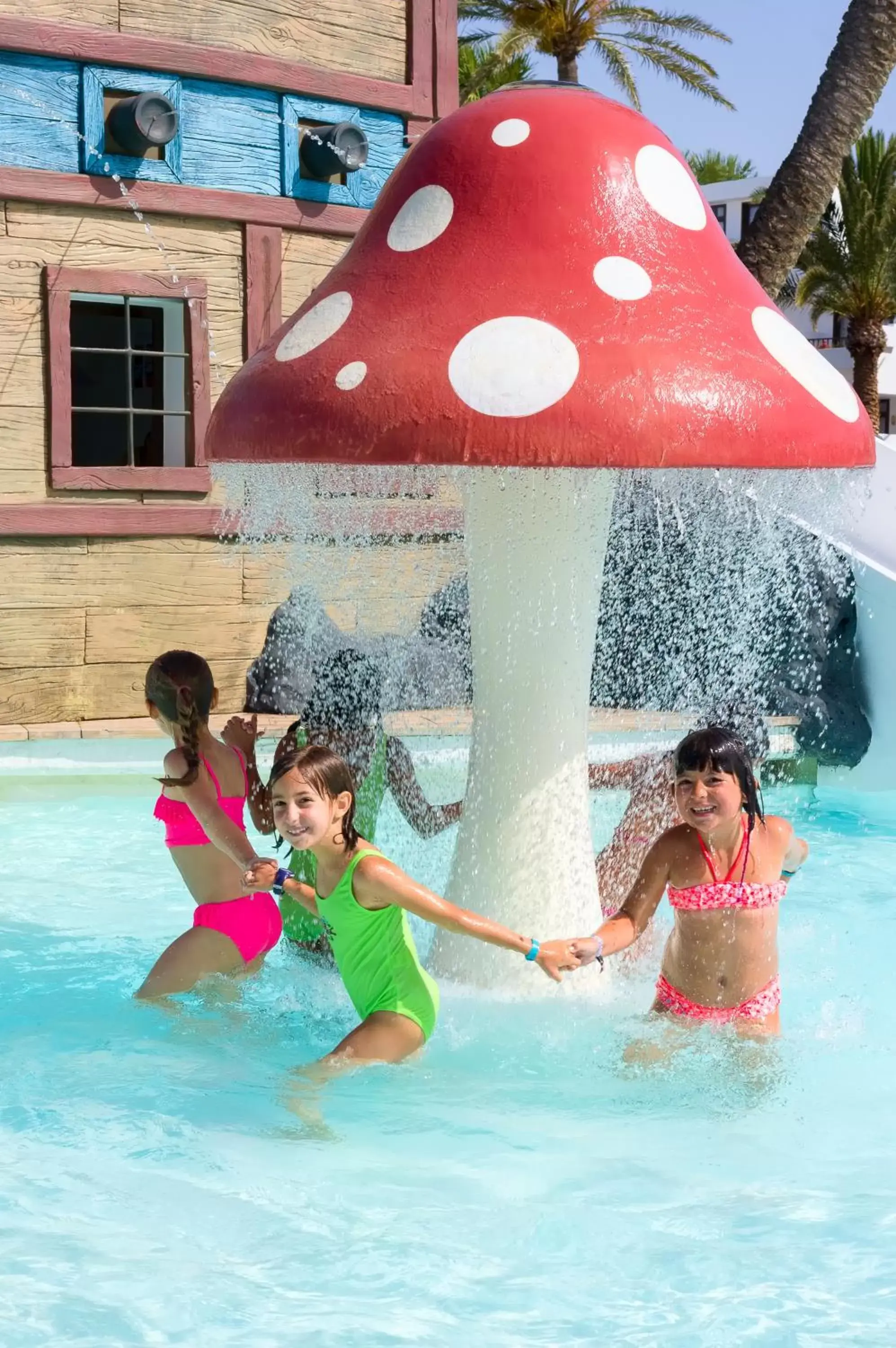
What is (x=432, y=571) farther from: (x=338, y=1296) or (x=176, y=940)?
(x=338, y=1296)

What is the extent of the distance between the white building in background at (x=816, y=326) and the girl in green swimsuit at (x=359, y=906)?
3292 centimetres

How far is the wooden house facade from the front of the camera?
354 inches

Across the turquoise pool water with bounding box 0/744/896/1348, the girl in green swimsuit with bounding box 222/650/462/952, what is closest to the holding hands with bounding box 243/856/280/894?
the turquoise pool water with bounding box 0/744/896/1348

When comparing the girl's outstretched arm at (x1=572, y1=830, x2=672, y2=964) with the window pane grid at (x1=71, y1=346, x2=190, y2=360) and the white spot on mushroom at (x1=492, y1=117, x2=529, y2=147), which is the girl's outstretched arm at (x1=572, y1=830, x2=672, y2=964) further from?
the window pane grid at (x1=71, y1=346, x2=190, y2=360)

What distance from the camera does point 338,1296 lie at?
265cm

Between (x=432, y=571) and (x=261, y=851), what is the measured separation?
4.02 meters

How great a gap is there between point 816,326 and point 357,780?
35519mm

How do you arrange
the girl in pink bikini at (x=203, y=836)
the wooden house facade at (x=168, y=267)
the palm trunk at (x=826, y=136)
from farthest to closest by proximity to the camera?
the palm trunk at (x=826, y=136) → the wooden house facade at (x=168, y=267) → the girl in pink bikini at (x=203, y=836)

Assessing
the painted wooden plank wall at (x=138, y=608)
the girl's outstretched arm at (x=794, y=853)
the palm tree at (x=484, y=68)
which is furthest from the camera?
the palm tree at (x=484, y=68)

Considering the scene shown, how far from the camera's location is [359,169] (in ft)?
33.2

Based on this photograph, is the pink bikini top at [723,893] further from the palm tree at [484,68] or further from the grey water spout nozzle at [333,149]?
the palm tree at [484,68]

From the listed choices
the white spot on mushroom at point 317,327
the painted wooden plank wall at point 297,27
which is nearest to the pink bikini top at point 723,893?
the white spot on mushroom at point 317,327

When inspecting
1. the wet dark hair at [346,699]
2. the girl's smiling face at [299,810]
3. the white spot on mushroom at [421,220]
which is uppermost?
the white spot on mushroom at [421,220]

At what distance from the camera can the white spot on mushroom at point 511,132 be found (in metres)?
3.78
